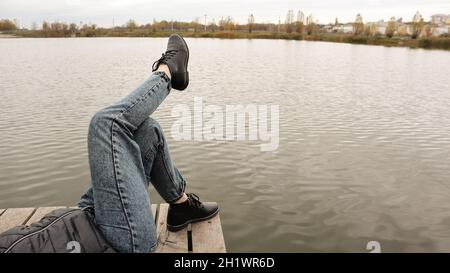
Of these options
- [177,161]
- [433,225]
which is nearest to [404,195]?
[433,225]

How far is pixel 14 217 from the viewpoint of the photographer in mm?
3295

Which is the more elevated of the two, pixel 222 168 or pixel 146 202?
pixel 146 202

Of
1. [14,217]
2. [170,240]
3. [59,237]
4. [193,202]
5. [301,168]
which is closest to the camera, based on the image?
[59,237]

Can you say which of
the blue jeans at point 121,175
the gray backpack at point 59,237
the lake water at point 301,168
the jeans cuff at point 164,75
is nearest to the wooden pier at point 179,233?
the blue jeans at point 121,175

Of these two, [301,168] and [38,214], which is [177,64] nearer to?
[38,214]

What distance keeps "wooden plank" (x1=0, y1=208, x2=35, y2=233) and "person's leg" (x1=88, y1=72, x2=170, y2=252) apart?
1.36 m

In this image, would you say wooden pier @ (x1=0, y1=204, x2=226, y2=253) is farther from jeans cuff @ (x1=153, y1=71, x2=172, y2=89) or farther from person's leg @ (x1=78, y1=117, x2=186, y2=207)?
jeans cuff @ (x1=153, y1=71, x2=172, y2=89)

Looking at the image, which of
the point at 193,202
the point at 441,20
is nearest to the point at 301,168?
the point at 193,202

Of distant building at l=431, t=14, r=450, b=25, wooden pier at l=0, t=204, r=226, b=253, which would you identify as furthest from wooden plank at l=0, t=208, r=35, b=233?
distant building at l=431, t=14, r=450, b=25

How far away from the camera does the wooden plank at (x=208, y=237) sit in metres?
2.87

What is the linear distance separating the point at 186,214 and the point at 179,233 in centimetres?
16

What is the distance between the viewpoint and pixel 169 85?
2775 mm
